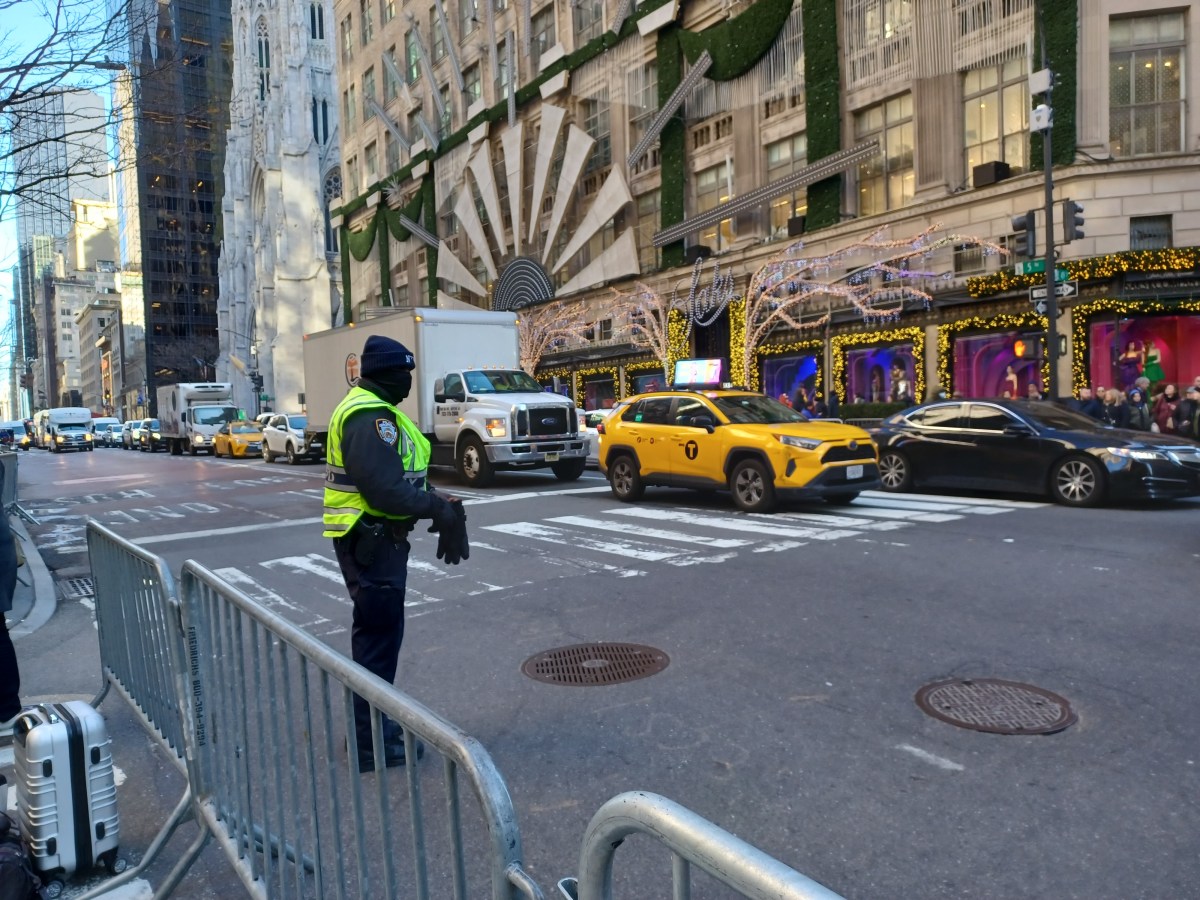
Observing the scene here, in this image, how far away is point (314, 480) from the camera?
2150 centimetres

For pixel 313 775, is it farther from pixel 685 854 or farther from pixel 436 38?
pixel 436 38

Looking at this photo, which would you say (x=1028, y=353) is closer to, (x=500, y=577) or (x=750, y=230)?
(x=750, y=230)

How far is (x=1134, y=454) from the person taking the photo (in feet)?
37.8

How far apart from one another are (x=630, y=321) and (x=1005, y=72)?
1718 cm

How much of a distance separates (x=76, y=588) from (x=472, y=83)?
45653 mm

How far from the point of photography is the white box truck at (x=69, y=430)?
58.4 meters

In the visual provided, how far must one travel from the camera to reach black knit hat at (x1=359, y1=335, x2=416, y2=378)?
13.7 ft

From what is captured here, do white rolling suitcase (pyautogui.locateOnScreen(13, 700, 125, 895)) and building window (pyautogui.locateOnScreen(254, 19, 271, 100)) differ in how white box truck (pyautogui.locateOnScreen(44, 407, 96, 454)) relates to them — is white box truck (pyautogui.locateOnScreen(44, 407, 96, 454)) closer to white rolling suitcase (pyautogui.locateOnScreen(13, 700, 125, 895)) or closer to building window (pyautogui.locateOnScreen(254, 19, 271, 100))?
building window (pyautogui.locateOnScreen(254, 19, 271, 100))

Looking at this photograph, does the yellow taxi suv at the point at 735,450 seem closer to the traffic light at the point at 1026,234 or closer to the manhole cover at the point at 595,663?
the manhole cover at the point at 595,663

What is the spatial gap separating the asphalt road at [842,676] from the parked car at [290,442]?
17.3 metres

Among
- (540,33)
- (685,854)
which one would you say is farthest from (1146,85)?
(540,33)

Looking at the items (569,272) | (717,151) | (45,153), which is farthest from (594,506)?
(569,272)

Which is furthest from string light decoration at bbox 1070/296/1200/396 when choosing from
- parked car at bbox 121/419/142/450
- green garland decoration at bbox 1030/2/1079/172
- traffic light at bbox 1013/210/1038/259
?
parked car at bbox 121/419/142/450

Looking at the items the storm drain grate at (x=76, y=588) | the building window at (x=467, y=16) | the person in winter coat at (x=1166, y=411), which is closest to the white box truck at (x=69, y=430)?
the building window at (x=467, y=16)
